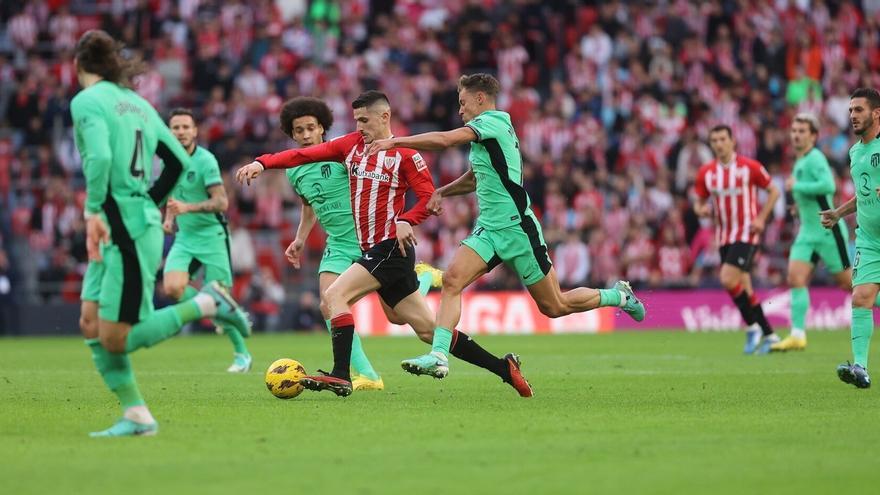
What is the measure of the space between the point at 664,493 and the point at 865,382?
594 centimetres

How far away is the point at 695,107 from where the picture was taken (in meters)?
28.9

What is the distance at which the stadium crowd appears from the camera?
87.4 ft

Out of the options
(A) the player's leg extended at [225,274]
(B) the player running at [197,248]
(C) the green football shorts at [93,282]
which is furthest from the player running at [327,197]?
(C) the green football shorts at [93,282]

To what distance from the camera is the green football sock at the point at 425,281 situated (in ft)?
42.1

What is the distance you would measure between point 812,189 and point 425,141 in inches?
326

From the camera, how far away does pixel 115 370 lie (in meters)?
8.58

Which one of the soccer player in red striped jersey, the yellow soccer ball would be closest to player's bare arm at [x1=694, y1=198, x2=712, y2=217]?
the soccer player in red striped jersey

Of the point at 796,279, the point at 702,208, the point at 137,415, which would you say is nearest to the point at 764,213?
the point at 702,208

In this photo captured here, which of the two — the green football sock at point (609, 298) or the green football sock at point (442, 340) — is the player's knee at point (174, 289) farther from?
the green football sock at point (609, 298)

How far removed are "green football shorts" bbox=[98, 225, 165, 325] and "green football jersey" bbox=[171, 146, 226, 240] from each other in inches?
218

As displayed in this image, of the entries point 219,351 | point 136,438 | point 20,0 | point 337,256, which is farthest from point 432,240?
point 136,438

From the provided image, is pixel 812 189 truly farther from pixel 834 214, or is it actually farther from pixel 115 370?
pixel 115 370

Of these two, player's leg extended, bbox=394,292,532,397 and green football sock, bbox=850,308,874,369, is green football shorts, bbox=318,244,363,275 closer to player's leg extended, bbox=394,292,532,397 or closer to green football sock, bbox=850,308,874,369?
player's leg extended, bbox=394,292,532,397

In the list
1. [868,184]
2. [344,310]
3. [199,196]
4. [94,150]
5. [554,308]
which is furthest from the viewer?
[199,196]
